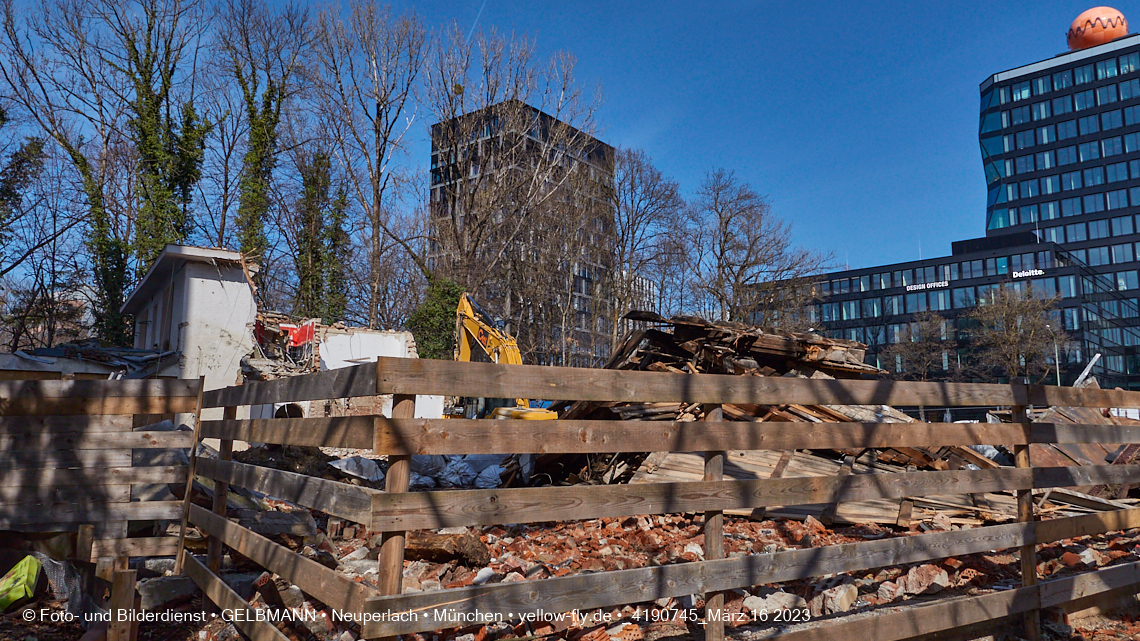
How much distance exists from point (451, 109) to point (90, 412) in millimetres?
29125

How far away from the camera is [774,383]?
3.84 m

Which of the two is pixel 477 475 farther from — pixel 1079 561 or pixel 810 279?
pixel 810 279

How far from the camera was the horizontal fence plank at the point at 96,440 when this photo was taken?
17.2 feet

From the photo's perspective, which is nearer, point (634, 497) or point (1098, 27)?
point (634, 497)

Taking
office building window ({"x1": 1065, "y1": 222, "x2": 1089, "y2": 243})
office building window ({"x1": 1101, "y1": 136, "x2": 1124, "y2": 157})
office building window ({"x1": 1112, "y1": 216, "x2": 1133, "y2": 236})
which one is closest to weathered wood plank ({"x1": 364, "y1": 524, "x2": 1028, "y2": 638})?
office building window ({"x1": 1112, "y1": 216, "x2": 1133, "y2": 236})

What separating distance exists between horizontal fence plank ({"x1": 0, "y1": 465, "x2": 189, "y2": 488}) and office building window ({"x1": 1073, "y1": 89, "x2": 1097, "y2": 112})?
3398 inches

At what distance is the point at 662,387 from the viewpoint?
3.53 metres

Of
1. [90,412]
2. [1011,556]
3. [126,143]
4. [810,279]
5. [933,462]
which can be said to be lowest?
[1011,556]

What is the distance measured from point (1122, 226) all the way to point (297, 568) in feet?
274

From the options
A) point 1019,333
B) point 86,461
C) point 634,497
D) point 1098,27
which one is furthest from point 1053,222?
point 86,461

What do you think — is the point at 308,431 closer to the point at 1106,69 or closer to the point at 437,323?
the point at 437,323

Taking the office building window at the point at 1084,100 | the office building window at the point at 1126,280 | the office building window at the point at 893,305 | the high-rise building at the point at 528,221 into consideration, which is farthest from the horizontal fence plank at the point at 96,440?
the office building window at the point at 1084,100

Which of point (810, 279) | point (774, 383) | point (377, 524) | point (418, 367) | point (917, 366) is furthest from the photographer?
point (917, 366)

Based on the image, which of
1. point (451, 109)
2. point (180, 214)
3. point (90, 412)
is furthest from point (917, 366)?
point (90, 412)
